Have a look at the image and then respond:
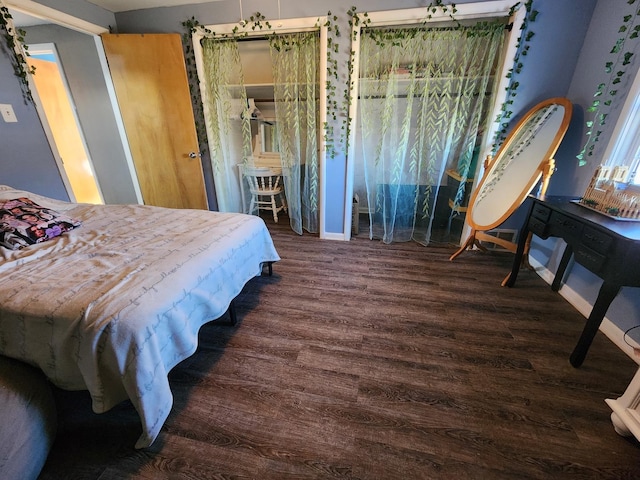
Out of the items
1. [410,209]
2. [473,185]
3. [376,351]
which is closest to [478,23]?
[473,185]

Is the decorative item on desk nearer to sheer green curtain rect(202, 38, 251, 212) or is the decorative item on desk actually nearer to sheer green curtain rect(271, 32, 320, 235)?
sheer green curtain rect(271, 32, 320, 235)

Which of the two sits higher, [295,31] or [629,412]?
[295,31]

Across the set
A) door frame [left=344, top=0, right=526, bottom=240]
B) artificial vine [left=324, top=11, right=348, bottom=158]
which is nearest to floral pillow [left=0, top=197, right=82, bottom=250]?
artificial vine [left=324, top=11, right=348, bottom=158]

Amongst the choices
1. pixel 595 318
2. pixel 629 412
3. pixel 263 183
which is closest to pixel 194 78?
pixel 263 183

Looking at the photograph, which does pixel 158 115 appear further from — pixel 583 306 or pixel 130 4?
pixel 583 306

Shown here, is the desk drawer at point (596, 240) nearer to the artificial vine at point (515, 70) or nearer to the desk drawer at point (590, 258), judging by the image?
the desk drawer at point (590, 258)

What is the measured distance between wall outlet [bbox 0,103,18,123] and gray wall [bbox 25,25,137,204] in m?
1.03

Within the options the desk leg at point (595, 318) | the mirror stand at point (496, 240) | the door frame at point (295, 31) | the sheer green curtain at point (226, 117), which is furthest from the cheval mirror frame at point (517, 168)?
the sheer green curtain at point (226, 117)

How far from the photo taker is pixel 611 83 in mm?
1817

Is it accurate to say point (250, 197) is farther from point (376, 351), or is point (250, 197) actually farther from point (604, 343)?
point (604, 343)

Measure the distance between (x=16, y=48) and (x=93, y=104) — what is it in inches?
40.3

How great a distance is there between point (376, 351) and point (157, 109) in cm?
→ 333

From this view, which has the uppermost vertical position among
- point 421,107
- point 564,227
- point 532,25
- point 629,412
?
point 532,25

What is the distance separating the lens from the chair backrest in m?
3.20
